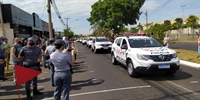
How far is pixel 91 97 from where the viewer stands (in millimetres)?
5695

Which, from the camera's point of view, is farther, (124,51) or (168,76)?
(124,51)

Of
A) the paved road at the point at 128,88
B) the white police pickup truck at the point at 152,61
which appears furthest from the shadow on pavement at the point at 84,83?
the white police pickup truck at the point at 152,61

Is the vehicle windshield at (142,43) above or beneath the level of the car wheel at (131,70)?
above

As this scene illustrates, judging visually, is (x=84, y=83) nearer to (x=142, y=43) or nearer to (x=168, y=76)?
(x=142, y=43)

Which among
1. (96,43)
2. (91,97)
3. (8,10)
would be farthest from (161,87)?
(8,10)

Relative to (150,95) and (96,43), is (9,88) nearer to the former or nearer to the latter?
(150,95)

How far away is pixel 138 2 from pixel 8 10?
19.2 m

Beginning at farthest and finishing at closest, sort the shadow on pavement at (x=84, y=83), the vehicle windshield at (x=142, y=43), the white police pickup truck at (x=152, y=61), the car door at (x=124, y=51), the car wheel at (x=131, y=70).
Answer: the car door at (x=124, y=51) → the vehicle windshield at (x=142, y=43) → the car wheel at (x=131, y=70) → the white police pickup truck at (x=152, y=61) → the shadow on pavement at (x=84, y=83)

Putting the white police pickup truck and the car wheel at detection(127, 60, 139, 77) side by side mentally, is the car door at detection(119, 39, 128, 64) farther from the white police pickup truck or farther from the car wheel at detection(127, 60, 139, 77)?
the car wheel at detection(127, 60, 139, 77)

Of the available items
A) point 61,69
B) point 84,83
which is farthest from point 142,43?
point 61,69

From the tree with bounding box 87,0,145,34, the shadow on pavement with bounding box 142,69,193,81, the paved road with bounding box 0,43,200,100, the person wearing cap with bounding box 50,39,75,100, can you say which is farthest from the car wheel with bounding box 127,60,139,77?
the tree with bounding box 87,0,145,34

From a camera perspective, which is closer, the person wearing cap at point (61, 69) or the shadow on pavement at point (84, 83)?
the person wearing cap at point (61, 69)

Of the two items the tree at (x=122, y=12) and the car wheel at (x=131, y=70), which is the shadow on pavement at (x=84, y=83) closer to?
the car wheel at (x=131, y=70)

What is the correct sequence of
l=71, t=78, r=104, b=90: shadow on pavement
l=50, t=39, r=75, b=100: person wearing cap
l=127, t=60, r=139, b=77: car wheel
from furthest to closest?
l=127, t=60, r=139, b=77: car wheel → l=71, t=78, r=104, b=90: shadow on pavement → l=50, t=39, r=75, b=100: person wearing cap
